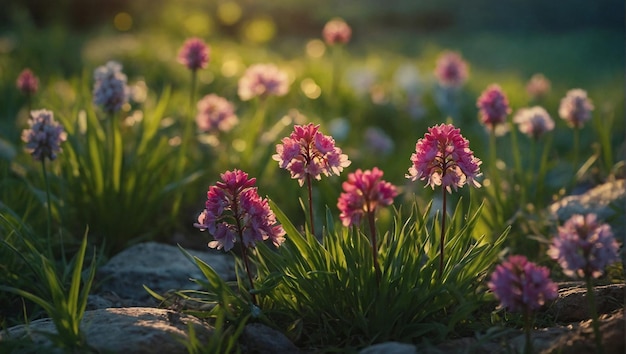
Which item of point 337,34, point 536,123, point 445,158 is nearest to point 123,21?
point 337,34

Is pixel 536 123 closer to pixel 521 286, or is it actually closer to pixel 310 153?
pixel 310 153

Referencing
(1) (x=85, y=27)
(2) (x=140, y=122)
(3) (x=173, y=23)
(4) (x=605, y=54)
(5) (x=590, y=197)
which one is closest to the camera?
(5) (x=590, y=197)

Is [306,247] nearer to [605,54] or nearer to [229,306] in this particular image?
[229,306]

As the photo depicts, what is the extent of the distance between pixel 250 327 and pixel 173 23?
8770 millimetres

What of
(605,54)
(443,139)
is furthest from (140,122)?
(605,54)

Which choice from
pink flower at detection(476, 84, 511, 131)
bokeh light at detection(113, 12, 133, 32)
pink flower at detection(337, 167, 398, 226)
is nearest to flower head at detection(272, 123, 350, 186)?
pink flower at detection(337, 167, 398, 226)

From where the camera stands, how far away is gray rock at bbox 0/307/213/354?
7.71 ft

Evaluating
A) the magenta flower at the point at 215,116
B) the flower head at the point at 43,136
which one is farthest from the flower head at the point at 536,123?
the flower head at the point at 43,136

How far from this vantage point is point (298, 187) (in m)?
4.60

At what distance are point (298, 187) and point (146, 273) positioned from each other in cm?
140

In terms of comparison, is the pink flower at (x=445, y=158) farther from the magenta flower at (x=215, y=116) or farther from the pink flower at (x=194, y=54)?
the magenta flower at (x=215, y=116)

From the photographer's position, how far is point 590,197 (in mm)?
3809

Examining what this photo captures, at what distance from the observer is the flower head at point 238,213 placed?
246 cm

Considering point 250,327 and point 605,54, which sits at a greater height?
point 605,54
